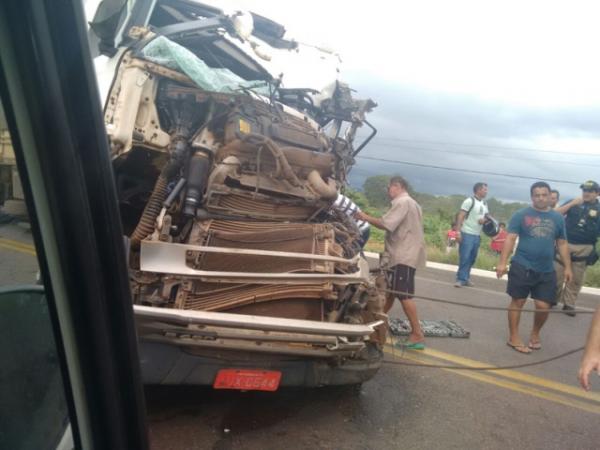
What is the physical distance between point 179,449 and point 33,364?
1856 mm

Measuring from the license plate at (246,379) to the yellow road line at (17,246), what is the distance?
1.76m

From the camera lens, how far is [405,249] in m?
4.47

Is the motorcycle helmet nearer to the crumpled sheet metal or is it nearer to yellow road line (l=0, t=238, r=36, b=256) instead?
the crumpled sheet metal

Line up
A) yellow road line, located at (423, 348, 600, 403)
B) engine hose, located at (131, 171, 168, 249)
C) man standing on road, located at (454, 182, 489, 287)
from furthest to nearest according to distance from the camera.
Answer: man standing on road, located at (454, 182, 489, 287) → yellow road line, located at (423, 348, 600, 403) → engine hose, located at (131, 171, 168, 249)

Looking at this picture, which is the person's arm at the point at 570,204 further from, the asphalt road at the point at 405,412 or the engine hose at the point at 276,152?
the engine hose at the point at 276,152

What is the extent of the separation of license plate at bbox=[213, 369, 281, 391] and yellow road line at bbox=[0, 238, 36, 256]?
5.77ft

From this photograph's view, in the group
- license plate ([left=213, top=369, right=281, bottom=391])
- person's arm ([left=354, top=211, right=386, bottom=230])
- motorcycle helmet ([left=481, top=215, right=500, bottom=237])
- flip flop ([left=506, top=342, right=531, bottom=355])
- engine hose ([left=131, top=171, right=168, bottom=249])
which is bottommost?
flip flop ([left=506, top=342, right=531, bottom=355])

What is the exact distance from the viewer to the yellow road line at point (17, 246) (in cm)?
91

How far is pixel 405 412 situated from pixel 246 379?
57.2 inches

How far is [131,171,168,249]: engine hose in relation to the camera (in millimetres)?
2947

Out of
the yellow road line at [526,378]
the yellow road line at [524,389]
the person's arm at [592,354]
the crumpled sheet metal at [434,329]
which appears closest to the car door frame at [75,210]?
the person's arm at [592,354]

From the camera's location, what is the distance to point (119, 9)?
2.58 m

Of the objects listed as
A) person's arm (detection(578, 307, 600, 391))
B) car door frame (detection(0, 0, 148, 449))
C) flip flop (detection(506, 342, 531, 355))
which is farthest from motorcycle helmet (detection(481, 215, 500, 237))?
car door frame (detection(0, 0, 148, 449))

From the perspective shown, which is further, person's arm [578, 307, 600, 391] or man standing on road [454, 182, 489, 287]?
man standing on road [454, 182, 489, 287]
